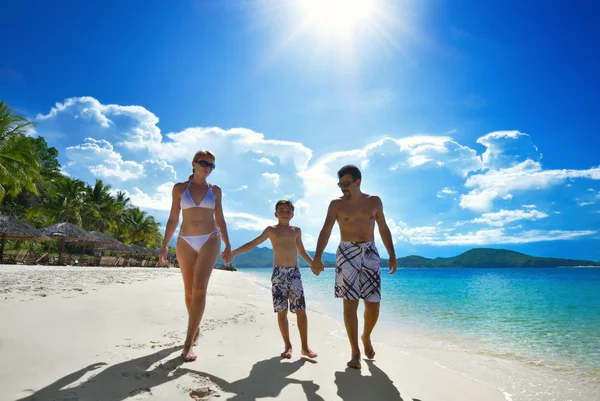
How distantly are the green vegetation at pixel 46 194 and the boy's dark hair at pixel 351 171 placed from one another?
82.9 ft

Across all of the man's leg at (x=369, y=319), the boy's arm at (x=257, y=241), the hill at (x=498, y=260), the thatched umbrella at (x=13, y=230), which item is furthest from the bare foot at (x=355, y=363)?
the hill at (x=498, y=260)

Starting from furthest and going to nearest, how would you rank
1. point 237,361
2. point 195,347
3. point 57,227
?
1. point 57,227
2. point 195,347
3. point 237,361

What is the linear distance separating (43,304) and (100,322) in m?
1.26

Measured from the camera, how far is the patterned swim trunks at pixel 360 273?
3734 millimetres

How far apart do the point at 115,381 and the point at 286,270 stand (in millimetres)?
2145

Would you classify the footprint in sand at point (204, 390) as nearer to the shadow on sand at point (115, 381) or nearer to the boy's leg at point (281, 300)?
the shadow on sand at point (115, 381)

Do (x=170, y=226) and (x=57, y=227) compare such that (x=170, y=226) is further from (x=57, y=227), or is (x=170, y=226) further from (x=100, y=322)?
(x=57, y=227)

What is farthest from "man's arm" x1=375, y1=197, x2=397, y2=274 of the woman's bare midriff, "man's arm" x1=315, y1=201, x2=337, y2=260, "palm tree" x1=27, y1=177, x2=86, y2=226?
"palm tree" x1=27, y1=177, x2=86, y2=226

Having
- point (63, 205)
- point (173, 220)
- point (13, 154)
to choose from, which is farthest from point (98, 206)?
point (173, 220)

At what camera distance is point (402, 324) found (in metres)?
9.95

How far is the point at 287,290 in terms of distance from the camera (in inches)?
162

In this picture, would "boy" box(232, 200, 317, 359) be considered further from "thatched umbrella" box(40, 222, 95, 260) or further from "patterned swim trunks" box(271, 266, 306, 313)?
"thatched umbrella" box(40, 222, 95, 260)

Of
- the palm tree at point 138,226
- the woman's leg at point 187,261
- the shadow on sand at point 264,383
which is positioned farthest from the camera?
the palm tree at point 138,226

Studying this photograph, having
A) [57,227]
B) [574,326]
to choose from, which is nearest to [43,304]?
[574,326]
